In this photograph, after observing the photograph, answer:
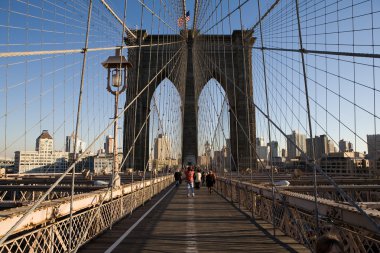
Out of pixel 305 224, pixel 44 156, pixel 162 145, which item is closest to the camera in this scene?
pixel 305 224

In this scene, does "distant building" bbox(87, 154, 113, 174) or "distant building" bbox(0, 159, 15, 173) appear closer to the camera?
"distant building" bbox(0, 159, 15, 173)

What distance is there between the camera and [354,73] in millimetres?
7164

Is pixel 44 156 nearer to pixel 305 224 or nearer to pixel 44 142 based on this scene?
pixel 44 142

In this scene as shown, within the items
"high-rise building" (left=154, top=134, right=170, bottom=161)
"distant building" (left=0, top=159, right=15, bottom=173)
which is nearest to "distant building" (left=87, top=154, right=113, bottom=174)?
"high-rise building" (left=154, top=134, right=170, bottom=161)

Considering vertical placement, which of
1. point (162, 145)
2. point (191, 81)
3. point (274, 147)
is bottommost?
point (274, 147)

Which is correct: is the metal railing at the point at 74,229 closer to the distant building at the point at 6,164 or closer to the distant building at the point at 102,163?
the distant building at the point at 6,164

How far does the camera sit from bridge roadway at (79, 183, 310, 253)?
194 inches

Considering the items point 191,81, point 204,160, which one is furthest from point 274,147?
point 191,81

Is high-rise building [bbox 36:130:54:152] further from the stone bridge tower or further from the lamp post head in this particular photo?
the lamp post head

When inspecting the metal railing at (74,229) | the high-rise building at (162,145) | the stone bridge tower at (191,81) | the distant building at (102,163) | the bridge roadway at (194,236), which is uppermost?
the stone bridge tower at (191,81)

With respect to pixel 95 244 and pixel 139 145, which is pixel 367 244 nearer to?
pixel 95 244

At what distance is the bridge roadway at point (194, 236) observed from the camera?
4.92 metres

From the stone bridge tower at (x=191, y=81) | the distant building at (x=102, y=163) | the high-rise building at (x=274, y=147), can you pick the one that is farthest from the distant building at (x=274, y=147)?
the distant building at (x=102, y=163)

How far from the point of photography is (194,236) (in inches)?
230
